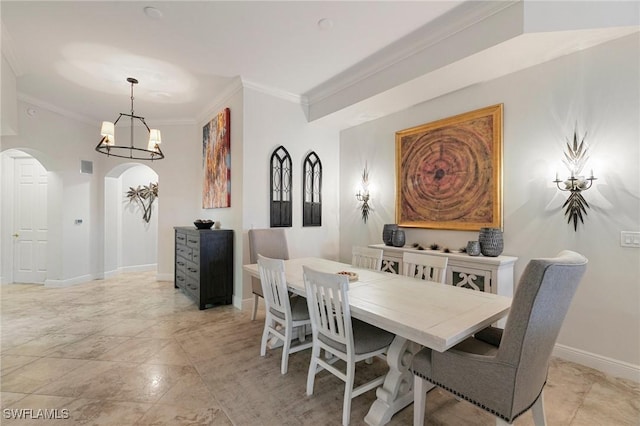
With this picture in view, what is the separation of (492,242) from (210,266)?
3.36 m

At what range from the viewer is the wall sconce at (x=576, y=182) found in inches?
93.9

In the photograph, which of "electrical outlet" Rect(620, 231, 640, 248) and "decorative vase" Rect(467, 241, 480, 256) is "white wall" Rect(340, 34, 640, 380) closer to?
"electrical outlet" Rect(620, 231, 640, 248)

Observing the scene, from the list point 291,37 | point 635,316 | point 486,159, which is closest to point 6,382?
point 291,37

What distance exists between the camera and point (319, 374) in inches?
89.9

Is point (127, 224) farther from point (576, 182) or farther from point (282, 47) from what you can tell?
point (576, 182)

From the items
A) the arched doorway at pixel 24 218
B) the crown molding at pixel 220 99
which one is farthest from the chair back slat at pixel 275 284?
the arched doorway at pixel 24 218

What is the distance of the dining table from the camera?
53.6 inches

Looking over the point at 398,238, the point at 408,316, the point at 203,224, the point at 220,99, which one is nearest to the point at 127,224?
the point at 203,224

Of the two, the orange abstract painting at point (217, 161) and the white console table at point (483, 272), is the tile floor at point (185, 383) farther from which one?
the orange abstract painting at point (217, 161)

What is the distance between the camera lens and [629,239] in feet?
7.25

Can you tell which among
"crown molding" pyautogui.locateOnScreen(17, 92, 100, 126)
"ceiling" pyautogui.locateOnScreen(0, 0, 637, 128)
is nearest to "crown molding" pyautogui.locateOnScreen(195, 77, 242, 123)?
"ceiling" pyautogui.locateOnScreen(0, 0, 637, 128)

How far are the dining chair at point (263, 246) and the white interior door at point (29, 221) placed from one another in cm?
447

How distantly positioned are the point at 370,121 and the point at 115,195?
5410mm

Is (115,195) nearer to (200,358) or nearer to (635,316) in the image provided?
(200,358)
